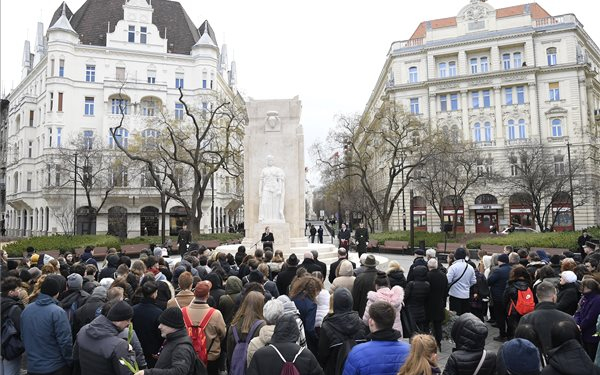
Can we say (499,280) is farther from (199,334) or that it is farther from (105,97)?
(105,97)

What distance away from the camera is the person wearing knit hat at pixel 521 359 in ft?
10.7

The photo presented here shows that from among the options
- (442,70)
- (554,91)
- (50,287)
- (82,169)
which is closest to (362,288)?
(50,287)

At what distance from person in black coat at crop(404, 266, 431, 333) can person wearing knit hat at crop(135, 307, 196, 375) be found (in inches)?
173

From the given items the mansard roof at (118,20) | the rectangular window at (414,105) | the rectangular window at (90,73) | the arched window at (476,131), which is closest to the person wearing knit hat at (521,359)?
the rectangular window at (90,73)

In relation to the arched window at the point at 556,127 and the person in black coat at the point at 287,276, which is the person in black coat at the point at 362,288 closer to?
the person in black coat at the point at 287,276

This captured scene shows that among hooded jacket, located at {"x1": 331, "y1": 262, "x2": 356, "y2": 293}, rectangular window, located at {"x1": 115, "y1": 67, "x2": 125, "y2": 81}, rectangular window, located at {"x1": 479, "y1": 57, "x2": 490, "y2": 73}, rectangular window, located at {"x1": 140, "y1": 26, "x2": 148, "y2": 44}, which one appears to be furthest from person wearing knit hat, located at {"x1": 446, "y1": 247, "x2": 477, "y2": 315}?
rectangular window, located at {"x1": 479, "y1": 57, "x2": 490, "y2": 73}

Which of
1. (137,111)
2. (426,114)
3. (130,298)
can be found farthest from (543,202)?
(130,298)

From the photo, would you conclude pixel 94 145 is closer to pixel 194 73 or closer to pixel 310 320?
pixel 194 73

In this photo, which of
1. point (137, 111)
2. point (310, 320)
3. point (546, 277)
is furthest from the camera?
point (137, 111)

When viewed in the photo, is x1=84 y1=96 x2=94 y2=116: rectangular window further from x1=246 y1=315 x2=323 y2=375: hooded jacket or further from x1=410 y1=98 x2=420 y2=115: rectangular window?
x1=246 y1=315 x2=323 y2=375: hooded jacket

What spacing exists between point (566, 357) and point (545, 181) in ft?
125

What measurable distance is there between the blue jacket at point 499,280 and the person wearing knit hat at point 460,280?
35cm

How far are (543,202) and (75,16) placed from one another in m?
59.4

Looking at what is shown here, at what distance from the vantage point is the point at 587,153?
46969 millimetres
